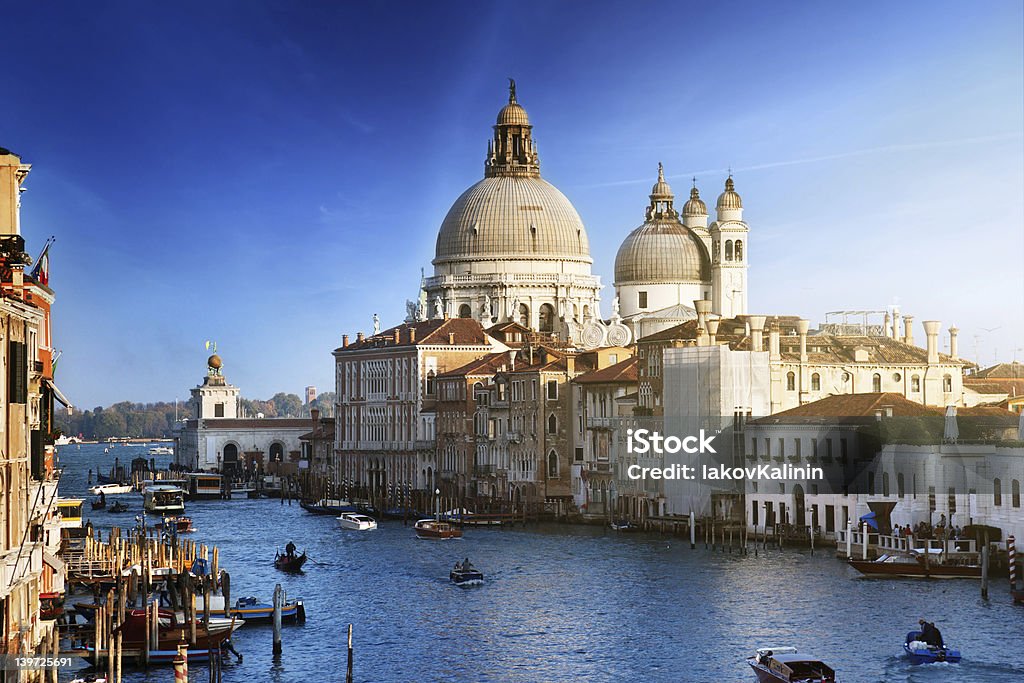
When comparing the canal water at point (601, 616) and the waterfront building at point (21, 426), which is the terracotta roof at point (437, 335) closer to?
the canal water at point (601, 616)

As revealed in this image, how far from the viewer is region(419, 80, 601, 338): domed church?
87.4 meters

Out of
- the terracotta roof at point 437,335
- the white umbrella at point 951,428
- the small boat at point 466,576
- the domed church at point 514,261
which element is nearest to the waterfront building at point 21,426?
the small boat at point 466,576

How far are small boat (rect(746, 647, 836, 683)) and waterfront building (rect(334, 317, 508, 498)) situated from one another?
45.0 m

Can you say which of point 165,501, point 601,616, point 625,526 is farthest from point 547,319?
point 601,616

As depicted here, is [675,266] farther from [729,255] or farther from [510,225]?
[510,225]

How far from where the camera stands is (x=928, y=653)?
98.4ft

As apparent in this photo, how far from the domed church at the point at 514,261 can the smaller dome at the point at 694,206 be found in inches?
243

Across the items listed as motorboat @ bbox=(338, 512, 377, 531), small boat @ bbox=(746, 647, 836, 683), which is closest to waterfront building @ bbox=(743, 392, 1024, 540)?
small boat @ bbox=(746, 647, 836, 683)

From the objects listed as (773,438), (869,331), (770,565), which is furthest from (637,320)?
(770,565)

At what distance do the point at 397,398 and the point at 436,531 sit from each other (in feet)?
73.6

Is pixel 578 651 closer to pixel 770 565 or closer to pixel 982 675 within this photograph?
pixel 982 675

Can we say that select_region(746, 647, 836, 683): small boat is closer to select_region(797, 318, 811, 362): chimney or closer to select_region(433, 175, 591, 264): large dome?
select_region(797, 318, 811, 362): chimney

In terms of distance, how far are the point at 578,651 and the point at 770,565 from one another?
12.8 meters

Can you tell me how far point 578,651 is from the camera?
32.2 metres
